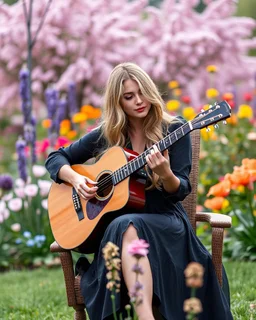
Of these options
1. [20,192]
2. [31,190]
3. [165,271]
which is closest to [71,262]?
[165,271]

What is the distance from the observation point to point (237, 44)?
32.2 feet

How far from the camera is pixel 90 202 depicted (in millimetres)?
3189

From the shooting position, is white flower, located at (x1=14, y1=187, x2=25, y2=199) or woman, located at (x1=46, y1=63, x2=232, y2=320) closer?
woman, located at (x1=46, y1=63, x2=232, y2=320)

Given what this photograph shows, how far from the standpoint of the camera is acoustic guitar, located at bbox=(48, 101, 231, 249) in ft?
9.45

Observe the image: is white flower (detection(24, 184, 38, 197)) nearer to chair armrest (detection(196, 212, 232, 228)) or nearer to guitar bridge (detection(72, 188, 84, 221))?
guitar bridge (detection(72, 188, 84, 221))

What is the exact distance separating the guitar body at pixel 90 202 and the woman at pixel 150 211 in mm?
54

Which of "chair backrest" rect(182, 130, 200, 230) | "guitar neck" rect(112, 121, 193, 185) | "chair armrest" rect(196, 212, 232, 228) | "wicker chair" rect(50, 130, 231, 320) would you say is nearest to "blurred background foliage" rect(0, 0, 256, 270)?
"chair backrest" rect(182, 130, 200, 230)

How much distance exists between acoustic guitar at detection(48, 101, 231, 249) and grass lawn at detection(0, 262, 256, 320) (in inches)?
26.5

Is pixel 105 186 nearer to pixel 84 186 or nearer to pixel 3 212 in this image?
pixel 84 186

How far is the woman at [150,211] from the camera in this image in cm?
283

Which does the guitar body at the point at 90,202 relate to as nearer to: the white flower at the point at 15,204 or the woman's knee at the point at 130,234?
the woman's knee at the point at 130,234

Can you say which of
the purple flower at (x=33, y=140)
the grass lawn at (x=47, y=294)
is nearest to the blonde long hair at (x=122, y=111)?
the grass lawn at (x=47, y=294)

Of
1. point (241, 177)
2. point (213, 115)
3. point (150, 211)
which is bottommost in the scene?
point (150, 211)

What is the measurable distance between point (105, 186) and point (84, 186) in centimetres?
10
